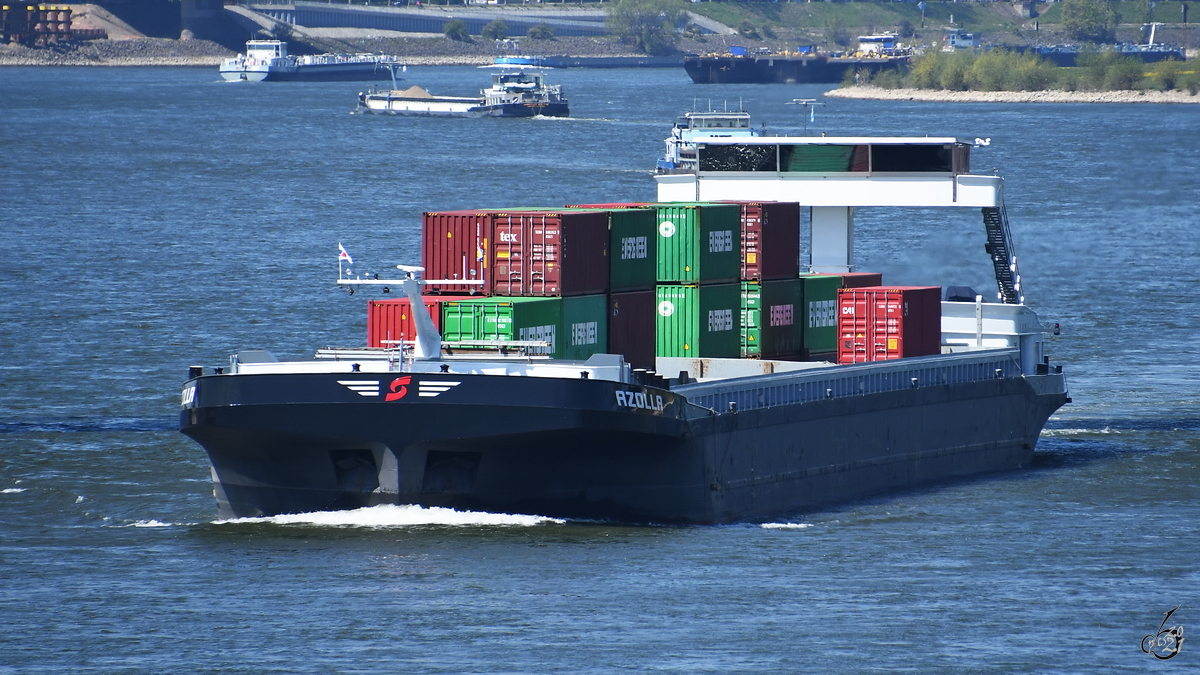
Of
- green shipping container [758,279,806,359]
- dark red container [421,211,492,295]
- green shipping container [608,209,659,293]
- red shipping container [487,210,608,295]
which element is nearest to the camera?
red shipping container [487,210,608,295]

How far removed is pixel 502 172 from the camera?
114m

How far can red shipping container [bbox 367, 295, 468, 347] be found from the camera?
3194 centimetres

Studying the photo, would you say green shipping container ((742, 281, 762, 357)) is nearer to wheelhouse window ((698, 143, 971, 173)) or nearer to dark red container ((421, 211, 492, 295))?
dark red container ((421, 211, 492, 295))

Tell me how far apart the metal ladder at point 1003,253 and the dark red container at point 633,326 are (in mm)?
10393

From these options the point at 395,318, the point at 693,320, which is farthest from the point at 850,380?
the point at 395,318

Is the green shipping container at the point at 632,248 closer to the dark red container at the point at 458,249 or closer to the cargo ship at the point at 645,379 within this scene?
the cargo ship at the point at 645,379

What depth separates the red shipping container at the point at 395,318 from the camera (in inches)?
1257

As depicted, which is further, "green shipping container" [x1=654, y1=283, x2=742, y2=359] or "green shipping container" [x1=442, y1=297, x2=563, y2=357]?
"green shipping container" [x1=654, y1=283, x2=742, y2=359]

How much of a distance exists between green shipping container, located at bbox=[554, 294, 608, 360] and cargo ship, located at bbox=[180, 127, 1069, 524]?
40mm

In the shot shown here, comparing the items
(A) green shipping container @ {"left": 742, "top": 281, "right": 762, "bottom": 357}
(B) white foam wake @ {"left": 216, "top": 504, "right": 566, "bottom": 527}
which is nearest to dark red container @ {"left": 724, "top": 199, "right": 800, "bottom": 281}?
(A) green shipping container @ {"left": 742, "top": 281, "right": 762, "bottom": 357}

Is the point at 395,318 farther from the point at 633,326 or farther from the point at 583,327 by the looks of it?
the point at 633,326

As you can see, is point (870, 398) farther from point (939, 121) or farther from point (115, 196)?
point (939, 121)

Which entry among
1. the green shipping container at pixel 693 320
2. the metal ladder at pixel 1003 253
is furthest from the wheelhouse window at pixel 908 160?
the green shipping container at pixel 693 320

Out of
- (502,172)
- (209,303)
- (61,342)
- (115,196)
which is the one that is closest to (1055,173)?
(502,172)
